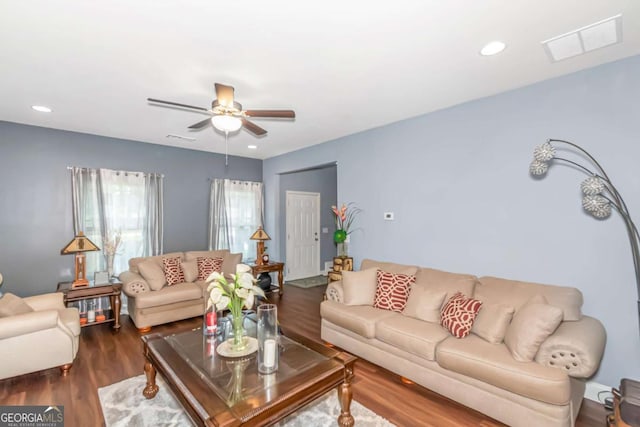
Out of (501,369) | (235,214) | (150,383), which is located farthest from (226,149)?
(501,369)

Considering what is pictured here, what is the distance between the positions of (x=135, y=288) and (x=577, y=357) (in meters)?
4.71

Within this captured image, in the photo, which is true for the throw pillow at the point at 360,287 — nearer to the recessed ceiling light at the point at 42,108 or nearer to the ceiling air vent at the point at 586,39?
the ceiling air vent at the point at 586,39

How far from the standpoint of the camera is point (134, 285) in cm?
397

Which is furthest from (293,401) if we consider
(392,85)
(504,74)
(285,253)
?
(285,253)

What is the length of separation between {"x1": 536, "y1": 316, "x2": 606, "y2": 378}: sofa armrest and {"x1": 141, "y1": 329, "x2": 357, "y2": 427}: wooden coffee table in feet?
4.53

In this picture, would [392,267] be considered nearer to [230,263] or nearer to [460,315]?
[460,315]

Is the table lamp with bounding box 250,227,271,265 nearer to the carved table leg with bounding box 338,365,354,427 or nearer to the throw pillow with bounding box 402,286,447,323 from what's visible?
the throw pillow with bounding box 402,286,447,323

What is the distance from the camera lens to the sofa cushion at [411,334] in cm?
246

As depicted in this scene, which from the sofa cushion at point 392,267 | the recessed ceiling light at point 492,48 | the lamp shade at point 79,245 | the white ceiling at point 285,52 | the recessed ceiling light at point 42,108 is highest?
the recessed ceiling light at point 42,108

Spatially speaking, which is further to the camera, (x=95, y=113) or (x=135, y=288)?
(x=135, y=288)

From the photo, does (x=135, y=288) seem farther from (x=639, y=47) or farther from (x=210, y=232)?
(x=639, y=47)

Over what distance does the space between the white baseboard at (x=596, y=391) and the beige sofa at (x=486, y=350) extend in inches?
12.8

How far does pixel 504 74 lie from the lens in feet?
8.61

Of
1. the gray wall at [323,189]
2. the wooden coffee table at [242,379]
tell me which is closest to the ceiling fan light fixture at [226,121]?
the wooden coffee table at [242,379]
